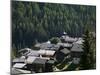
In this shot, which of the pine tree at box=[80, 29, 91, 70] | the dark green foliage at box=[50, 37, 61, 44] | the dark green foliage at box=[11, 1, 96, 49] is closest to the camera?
the dark green foliage at box=[11, 1, 96, 49]

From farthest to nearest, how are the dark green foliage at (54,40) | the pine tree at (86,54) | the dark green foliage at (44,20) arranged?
the pine tree at (86,54), the dark green foliage at (54,40), the dark green foliage at (44,20)

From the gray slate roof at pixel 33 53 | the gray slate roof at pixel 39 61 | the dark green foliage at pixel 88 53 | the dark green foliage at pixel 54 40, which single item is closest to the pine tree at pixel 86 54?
the dark green foliage at pixel 88 53

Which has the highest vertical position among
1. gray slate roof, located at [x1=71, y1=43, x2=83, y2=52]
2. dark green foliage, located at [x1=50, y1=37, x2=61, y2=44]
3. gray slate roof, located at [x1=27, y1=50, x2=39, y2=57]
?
dark green foliage, located at [x1=50, y1=37, x2=61, y2=44]

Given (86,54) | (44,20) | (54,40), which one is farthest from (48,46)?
(86,54)

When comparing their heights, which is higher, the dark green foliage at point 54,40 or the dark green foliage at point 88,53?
the dark green foliage at point 54,40

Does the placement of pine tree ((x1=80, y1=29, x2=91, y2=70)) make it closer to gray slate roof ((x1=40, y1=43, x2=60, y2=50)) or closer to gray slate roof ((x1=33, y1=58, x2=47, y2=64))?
gray slate roof ((x1=40, y1=43, x2=60, y2=50))

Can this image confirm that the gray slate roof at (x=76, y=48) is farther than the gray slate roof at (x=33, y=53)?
Yes

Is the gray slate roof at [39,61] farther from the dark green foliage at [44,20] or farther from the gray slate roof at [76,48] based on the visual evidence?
the gray slate roof at [76,48]

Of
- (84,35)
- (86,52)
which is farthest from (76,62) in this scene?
(84,35)

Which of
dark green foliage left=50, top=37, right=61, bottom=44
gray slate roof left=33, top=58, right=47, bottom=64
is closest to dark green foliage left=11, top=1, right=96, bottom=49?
dark green foliage left=50, top=37, right=61, bottom=44
